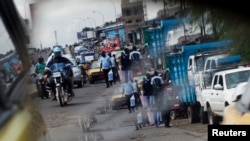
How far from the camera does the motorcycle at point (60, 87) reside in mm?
1641

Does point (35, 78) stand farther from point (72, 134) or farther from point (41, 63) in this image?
point (72, 134)

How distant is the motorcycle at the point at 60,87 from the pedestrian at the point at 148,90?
444mm

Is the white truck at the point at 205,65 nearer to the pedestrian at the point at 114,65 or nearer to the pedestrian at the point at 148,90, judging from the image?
the pedestrian at the point at 148,90

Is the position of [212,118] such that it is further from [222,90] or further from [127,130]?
[127,130]

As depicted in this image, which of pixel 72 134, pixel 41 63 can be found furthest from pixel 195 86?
pixel 41 63

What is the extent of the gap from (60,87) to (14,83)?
581 millimetres

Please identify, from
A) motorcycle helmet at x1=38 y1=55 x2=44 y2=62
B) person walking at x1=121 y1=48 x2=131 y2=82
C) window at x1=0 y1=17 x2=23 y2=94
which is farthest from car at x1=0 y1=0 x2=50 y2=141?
person walking at x1=121 y1=48 x2=131 y2=82

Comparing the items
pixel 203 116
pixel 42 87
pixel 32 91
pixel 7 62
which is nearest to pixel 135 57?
pixel 203 116

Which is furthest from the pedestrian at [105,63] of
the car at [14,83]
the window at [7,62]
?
the window at [7,62]

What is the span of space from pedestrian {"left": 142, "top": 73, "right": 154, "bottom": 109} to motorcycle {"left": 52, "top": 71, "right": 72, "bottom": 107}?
44cm

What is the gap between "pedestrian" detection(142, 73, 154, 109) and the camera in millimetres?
2045

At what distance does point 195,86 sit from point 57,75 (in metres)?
0.74

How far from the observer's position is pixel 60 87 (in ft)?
5.43

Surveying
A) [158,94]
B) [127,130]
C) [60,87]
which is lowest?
[127,130]
